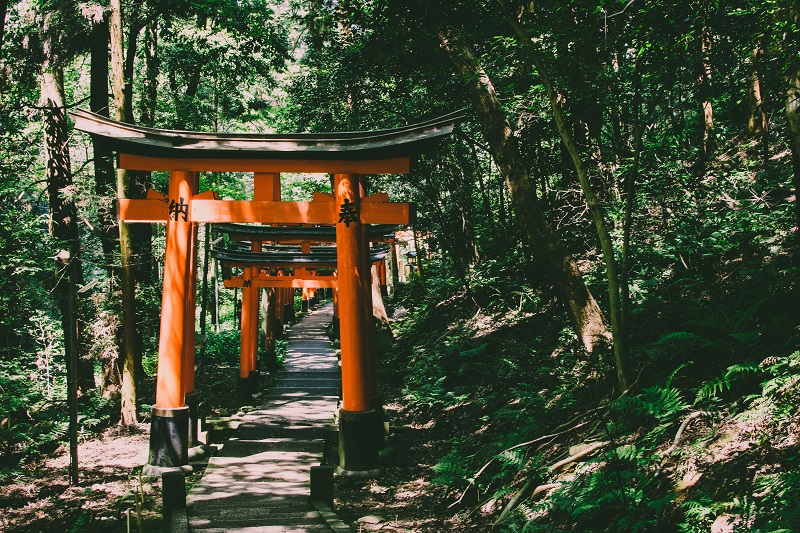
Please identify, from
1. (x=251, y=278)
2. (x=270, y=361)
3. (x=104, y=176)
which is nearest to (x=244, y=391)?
(x=251, y=278)

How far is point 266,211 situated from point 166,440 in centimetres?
365

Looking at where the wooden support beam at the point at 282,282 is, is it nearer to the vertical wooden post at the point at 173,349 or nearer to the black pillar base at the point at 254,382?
the black pillar base at the point at 254,382

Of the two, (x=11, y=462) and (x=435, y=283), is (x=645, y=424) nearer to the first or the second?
(x=11, y=462)

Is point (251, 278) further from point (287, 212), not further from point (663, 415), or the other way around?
point (663, 415)

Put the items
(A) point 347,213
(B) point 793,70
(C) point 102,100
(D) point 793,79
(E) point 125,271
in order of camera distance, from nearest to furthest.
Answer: (B) point 793,70, (D) point 793,79, (A) point 347,213, (E) point 125,271, (C) point 102,100

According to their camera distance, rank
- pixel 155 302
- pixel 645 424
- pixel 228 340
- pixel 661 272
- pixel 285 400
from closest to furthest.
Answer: pixel 645 424 < pixel 661 272 < pixel 155 302 < pixel 285 400 < pixel 228 340

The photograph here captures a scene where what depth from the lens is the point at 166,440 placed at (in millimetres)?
8875

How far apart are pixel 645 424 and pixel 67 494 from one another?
777 cm

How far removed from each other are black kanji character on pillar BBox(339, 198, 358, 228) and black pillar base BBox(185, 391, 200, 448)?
162 inches

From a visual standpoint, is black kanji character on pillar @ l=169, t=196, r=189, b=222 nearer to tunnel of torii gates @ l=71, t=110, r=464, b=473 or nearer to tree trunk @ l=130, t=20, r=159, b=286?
tunnel of torii gates @ l=71, t=110, r=464, b=473

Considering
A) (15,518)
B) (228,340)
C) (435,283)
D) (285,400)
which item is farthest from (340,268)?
(228,340)

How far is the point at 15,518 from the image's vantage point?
7703mm

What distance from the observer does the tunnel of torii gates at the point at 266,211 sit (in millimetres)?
8781

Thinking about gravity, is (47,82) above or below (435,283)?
above
